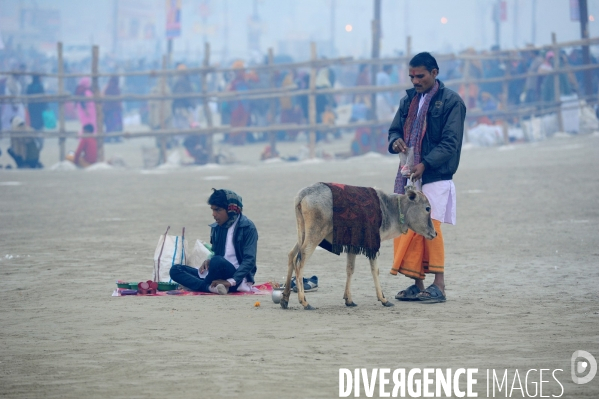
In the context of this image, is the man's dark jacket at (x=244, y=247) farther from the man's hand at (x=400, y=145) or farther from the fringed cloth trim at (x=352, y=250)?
the man's hand at (x=400, y=145)

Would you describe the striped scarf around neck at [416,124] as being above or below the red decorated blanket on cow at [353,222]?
above

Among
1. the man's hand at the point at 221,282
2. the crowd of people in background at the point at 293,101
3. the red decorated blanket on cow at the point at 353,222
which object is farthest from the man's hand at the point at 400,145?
the crowd of people in background at the point at 293,101

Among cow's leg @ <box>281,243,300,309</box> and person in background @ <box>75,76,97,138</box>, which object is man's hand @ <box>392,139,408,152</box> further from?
person in background @ <box>75,76,97,138</box>

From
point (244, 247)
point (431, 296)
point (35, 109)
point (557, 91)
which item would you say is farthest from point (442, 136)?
point (35, 109)

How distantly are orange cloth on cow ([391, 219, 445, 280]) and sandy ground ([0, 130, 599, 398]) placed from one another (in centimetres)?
33

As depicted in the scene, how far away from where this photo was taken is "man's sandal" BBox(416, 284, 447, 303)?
6992 mm

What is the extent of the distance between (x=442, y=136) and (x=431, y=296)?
4.21 feet

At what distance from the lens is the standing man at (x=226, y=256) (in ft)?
23.9

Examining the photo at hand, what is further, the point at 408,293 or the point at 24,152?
the point at 24,152

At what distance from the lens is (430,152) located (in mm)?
7012

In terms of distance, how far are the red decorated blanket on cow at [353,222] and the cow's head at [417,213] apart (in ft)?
1.01

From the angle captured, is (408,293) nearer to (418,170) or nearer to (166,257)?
(418,170)

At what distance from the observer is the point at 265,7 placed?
350 ft

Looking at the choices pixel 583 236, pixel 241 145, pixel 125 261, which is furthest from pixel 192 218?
pixel 241 145
